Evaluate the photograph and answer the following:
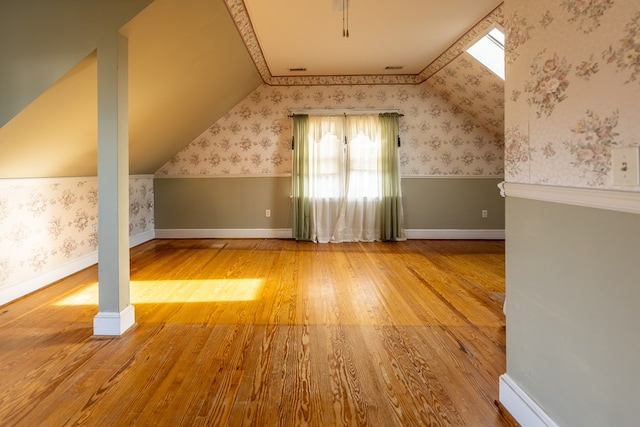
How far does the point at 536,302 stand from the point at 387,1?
2.72m

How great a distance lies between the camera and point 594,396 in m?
1.06

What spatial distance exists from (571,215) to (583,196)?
9 cm

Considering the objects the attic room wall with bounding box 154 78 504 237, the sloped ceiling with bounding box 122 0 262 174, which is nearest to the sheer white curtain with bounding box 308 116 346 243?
the attic room wall with bounding box 154 78 504 237

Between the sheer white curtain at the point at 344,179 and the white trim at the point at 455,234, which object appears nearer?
the sheer white curtain at the point at 344,179

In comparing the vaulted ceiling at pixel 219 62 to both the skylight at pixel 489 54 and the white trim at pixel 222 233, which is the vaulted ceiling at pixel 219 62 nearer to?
the skylight at pixel 489 54

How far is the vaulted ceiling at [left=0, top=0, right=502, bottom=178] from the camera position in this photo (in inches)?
93.4

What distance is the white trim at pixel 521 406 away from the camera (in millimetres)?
1284

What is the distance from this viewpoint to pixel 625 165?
91 centimetres

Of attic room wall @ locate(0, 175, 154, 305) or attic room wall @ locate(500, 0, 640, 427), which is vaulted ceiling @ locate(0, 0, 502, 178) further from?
attic room wall @ locate(500, 0, 640, 427)

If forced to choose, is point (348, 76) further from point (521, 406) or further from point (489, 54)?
point (521, 406)

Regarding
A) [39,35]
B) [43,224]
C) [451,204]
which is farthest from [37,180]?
[451,204]

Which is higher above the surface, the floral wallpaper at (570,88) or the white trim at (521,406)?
the floral wallpaper at (570,88)

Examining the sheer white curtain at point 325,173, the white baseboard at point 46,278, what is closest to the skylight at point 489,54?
the sheer white curtain at point 325,173

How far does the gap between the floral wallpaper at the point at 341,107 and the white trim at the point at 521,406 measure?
4.15 metres
